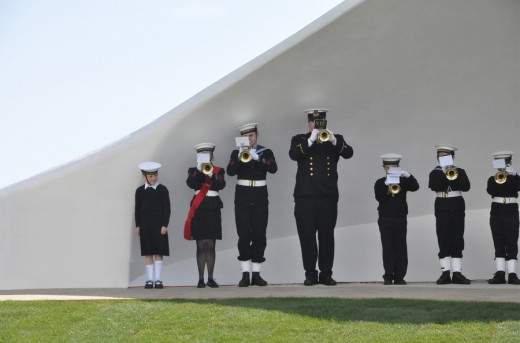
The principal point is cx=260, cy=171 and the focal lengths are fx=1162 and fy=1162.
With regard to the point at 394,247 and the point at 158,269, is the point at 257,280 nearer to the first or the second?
the point at 158,269

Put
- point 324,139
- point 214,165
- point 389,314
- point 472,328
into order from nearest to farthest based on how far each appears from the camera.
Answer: point 472,328 → point 389,314 → point 324,139 → point 214,165

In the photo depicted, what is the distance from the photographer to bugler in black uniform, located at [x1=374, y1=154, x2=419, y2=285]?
14.2 metres

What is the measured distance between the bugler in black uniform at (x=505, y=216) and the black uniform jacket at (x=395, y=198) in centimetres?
100

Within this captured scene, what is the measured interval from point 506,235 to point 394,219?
1.38 metres

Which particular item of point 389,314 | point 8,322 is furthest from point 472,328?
point 8,322

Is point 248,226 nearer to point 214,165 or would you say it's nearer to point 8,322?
point 214,165

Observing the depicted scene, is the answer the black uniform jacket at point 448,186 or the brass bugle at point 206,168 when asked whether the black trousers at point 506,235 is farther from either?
the brass bugle at point 206,168

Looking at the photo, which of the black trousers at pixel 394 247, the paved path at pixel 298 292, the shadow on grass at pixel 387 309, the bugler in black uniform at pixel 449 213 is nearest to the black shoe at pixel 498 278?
the paved path at pixel 298 292

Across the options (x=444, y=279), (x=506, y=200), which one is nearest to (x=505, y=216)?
(x=506, y=200)

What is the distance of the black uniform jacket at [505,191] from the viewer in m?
14.2

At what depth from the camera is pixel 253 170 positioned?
46.0 feet

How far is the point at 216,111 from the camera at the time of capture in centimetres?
1437

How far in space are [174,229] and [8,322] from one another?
14.2 ft

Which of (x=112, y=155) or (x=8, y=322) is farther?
(x=112, y=155)
